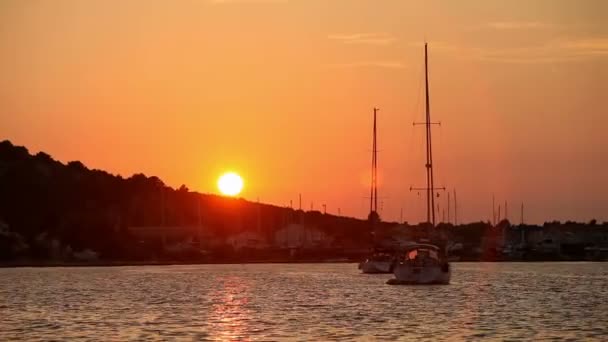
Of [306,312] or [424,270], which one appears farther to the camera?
[424,270]

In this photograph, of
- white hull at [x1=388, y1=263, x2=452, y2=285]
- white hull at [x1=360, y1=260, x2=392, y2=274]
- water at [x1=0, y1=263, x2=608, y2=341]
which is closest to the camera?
water at [x1=0, y1=263, x2=608, y2=341]

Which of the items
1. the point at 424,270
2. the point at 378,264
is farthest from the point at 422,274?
the point at 378,264

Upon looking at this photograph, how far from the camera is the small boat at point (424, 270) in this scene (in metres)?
107

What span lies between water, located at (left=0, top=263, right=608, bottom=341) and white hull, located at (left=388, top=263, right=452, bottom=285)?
Answer: 1.09 m

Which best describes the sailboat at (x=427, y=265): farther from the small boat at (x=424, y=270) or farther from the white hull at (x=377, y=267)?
the white hull at (x=377, y=267)

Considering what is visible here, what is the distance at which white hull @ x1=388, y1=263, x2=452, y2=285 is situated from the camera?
106500 mm

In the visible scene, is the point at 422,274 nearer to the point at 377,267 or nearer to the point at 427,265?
the point at 427,265

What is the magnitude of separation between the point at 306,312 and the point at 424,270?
104ft

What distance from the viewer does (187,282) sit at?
440 ft

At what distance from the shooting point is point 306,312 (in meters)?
76.4

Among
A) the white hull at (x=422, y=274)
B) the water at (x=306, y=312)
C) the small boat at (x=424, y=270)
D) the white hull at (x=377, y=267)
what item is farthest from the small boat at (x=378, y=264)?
the white hull at (x=422, y=274)

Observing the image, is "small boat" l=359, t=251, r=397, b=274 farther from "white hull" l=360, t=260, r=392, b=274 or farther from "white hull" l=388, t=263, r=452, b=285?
"white hull" l=388, t=263, r=452, b=285

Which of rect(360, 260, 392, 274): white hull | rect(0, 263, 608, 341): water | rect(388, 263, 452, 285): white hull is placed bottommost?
rect(0, 263, 608, 341): water

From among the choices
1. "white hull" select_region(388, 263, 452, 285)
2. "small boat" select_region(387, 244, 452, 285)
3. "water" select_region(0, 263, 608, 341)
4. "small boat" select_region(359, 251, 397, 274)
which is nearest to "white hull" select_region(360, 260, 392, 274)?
"small boat" select_region(359, 251, 397, 274)
